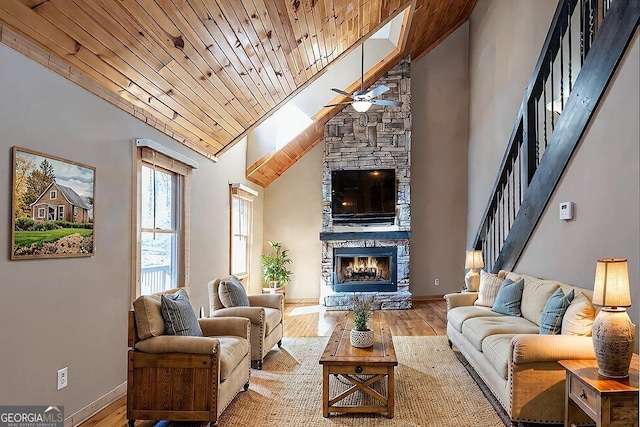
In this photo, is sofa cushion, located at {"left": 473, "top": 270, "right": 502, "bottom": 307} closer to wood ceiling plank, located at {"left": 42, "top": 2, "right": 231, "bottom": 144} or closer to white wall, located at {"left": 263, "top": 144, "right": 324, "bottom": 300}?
wood ceiling plank, located at {"left": 42, "top": 2, "right": 231, "bottom": 144}

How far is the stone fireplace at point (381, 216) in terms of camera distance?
8.10 m

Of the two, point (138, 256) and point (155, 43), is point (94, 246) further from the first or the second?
point (155, 43)

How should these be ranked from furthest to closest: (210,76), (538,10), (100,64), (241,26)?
(538,10), (210,76), (241,26), (100,64)

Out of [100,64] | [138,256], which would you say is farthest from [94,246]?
[100,64]

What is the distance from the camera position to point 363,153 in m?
8.17

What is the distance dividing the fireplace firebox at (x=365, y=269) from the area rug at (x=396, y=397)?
119 inches

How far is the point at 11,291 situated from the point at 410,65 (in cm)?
744

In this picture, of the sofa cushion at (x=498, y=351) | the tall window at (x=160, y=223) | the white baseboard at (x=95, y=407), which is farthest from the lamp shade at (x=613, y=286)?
the tall window at (x=160, y=223)

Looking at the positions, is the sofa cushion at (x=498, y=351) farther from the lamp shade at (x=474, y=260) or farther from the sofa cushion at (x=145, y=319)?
the lamp shade at (x=474, y=260)

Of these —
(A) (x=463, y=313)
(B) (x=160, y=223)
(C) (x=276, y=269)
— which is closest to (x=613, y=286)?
(A) (x=463, y=313)

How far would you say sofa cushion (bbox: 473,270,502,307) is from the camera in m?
5.03

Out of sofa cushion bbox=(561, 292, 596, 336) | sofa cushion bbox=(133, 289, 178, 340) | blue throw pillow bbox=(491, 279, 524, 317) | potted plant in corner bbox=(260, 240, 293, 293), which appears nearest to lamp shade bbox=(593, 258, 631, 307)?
sofa cushion bbox=(561, 292, 596, 336)

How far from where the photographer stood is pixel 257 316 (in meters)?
4.41

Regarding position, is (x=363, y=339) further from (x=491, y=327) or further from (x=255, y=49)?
(x=255, y=49)
